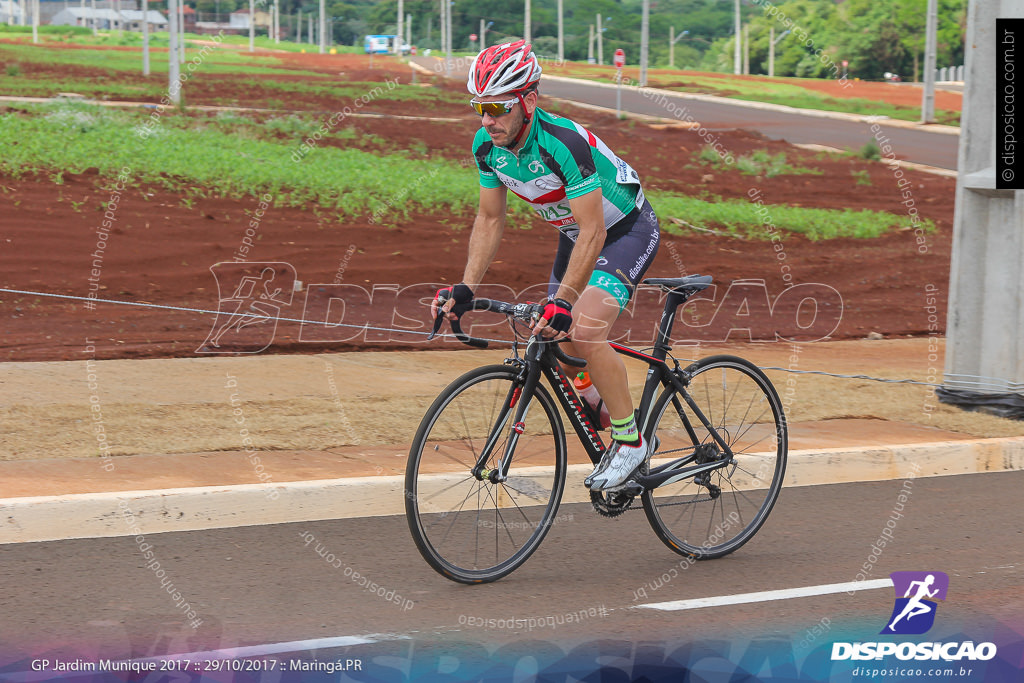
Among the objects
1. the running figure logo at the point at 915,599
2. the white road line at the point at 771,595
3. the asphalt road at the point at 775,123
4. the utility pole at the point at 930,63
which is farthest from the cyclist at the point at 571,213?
the utility pole at the point at 930,63

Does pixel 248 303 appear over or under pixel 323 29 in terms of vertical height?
under

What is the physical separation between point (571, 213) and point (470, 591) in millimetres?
1754

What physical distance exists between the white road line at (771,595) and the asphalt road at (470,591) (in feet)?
0.18

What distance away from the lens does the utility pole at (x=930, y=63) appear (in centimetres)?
3512

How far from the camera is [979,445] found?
7691 millimetres

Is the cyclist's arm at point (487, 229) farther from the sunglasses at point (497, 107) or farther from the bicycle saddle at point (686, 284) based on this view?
the bicycle saddle at point (686, 284)

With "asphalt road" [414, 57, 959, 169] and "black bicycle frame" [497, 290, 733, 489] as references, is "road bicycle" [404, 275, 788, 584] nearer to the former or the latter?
"black bicycle frame" [497, 290, 733, 489]

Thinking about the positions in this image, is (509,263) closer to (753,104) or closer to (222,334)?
(222,334)

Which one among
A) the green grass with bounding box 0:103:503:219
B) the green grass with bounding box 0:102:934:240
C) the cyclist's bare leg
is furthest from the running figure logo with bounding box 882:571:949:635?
the green grass with bounding box 0:103:503:219

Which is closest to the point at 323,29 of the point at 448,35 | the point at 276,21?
the point at 276,21

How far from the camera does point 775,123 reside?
43.3 meters

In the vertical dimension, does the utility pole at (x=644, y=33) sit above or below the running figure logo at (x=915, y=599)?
above

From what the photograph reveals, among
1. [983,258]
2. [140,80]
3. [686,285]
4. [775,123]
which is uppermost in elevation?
[140,80]

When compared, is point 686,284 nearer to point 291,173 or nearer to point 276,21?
point 291,173
